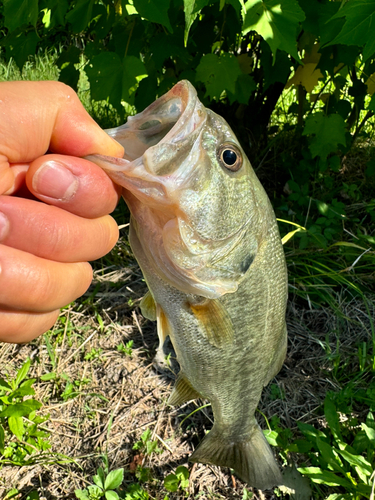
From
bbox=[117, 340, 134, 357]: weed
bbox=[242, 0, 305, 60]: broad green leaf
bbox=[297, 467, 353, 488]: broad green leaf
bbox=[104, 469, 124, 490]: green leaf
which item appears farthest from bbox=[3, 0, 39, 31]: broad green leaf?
bbox=[297, 467, 353, 488]: broad green leaf

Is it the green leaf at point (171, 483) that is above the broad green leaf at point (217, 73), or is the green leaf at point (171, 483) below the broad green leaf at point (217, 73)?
below

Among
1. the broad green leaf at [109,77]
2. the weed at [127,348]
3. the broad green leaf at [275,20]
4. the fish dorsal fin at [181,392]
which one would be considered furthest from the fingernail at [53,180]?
the weed at [127,348]

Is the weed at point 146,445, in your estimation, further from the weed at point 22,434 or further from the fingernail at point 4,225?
the fingernail at point 4,225

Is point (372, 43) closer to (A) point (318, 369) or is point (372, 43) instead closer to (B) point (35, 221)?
(B) point (35, 221)

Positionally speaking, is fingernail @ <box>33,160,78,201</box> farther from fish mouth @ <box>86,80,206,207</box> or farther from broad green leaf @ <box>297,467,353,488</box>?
broad green leaf @ <box>297,467,353,488</box>

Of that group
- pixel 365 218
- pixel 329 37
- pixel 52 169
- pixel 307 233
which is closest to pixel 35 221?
pixel 52 169

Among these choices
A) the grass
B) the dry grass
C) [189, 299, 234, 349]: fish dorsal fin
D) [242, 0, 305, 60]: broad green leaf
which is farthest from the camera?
the dry grass
